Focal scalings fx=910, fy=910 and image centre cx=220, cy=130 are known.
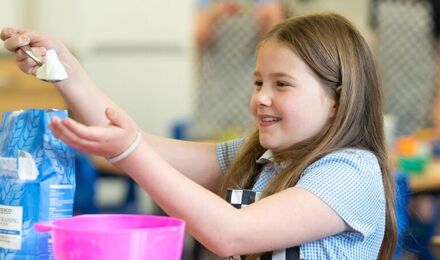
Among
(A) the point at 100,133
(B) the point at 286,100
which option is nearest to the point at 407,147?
(B) the point at 286,100

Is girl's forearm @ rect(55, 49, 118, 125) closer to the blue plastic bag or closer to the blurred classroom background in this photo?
the blue plastic bag

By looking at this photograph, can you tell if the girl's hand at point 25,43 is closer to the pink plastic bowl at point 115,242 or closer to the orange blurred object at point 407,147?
the pink plastic bowl at point 115,242

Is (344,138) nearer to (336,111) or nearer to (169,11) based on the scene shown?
(336,111)

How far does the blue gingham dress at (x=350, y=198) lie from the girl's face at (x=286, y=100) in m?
0.07

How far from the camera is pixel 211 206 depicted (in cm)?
130

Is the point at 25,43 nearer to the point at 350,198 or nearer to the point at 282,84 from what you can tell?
the point at 282,84

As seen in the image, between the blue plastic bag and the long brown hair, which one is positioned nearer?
the blue plastic bag

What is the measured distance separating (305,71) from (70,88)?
16.4 inches

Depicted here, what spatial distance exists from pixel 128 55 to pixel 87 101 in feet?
14.4

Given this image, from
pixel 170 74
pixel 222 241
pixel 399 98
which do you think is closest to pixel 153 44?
pixel 170 74

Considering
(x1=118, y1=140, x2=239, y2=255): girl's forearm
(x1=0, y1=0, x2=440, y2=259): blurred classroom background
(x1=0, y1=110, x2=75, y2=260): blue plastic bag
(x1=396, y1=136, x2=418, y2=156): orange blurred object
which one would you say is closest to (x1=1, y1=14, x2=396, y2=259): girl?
(x1=118, y1=140, x2=239, y2=255): girl's forearm

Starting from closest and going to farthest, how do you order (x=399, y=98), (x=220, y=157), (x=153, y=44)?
(x=220, y=157), (x=399, y=98), (x=153, y=44)

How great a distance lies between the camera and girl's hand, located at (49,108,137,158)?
117 centimetres

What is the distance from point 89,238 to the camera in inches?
44.9
